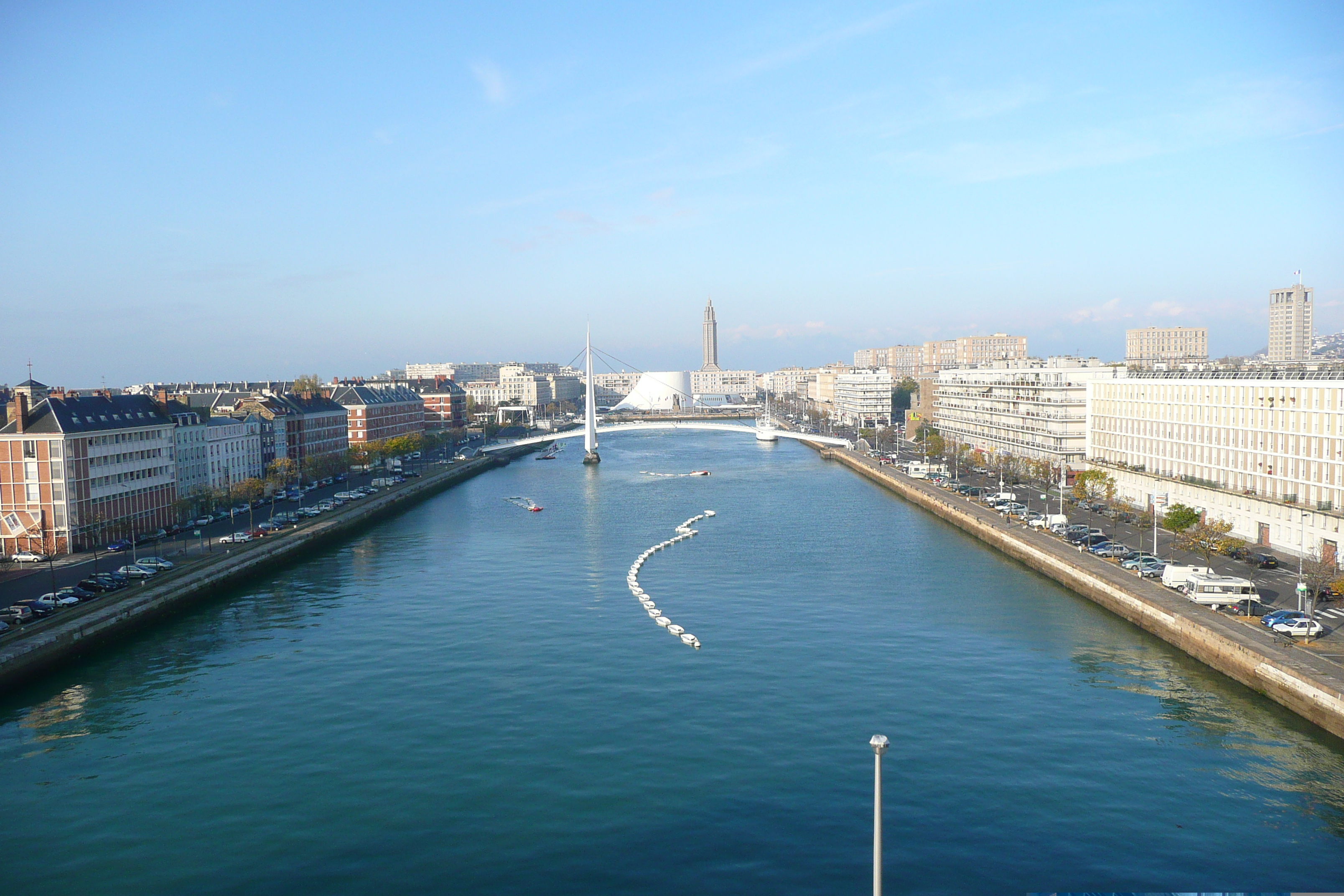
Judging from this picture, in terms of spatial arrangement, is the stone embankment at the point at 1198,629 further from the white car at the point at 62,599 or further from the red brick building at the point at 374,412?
the red brick building at the point at 374,412

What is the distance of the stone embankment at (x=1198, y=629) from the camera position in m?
12.7

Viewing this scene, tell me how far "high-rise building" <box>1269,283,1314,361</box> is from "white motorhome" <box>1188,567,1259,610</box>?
248 feet

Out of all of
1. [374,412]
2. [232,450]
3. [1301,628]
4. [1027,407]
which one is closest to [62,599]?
[232,450]

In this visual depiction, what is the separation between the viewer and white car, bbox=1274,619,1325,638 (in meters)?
14.6

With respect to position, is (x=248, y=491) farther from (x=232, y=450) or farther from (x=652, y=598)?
(x=652, y=598)

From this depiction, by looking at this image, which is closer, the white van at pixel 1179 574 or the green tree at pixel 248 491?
the white van at pixel 1179 574

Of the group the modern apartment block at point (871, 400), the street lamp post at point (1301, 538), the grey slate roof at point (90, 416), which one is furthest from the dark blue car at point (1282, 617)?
the modern apartment block at point (871, 400)

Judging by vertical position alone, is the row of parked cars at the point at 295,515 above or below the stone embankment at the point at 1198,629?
above

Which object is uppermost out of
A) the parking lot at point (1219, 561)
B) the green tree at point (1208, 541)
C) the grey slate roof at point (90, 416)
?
the grey slate roof at point (90, 416)

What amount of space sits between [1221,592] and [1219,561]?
457 cm

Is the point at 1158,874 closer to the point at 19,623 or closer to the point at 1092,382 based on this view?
the point at 19,623

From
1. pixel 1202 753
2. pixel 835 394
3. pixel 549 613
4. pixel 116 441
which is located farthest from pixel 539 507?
pixel 835 394

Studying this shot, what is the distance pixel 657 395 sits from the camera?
141250 millimetres

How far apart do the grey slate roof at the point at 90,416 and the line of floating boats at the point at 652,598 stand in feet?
50.4
